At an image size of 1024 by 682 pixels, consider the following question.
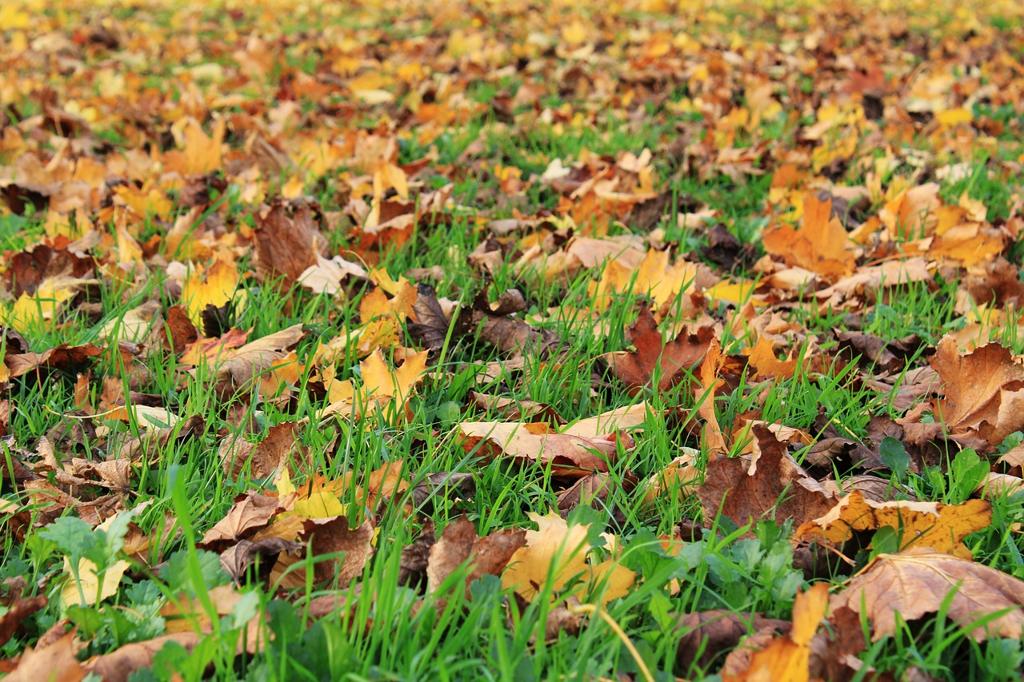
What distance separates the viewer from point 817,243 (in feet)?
9.17

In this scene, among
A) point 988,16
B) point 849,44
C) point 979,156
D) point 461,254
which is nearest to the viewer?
point 461,254

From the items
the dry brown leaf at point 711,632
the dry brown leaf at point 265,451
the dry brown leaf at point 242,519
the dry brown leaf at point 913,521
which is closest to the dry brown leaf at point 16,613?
the dry brown leaf at point 242,519

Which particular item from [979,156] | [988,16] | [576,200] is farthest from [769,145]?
[988,16]

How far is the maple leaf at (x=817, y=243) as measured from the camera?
2.76 meters

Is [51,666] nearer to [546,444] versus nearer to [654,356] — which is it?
[546,444]

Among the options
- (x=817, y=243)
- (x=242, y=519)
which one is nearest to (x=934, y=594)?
(x=242, y=519)

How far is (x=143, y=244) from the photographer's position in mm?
2838

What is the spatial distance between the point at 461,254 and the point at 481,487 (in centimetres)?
113

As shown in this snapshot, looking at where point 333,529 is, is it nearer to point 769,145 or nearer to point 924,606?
point 924,606

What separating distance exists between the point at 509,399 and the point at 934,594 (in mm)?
885

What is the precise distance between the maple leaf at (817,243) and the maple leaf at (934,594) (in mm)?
1429

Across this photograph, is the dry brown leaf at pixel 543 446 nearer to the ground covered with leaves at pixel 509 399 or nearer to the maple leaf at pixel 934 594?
the ground covered with leaves at pixel 509 399

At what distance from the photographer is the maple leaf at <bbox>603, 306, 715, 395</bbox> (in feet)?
6.64

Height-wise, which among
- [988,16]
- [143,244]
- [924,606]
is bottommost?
[988,16]
